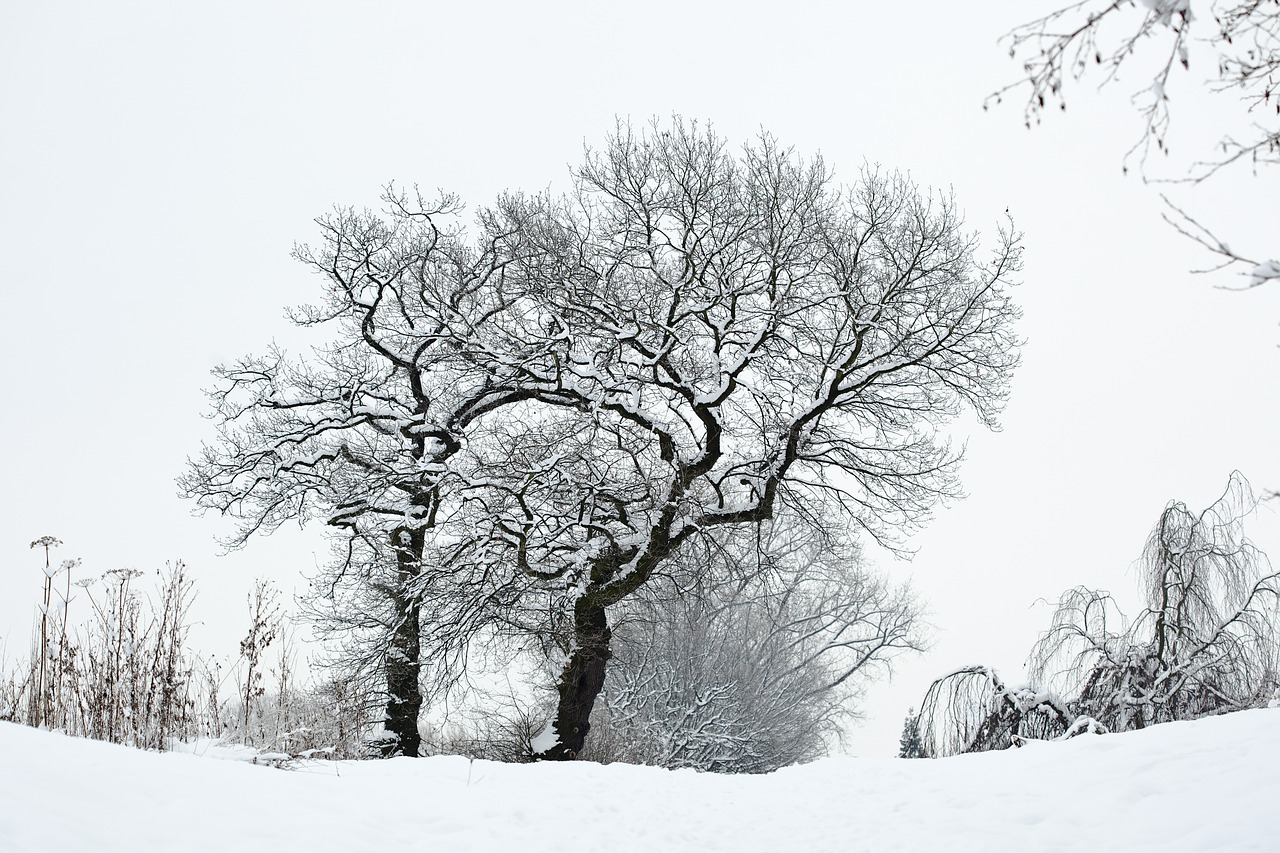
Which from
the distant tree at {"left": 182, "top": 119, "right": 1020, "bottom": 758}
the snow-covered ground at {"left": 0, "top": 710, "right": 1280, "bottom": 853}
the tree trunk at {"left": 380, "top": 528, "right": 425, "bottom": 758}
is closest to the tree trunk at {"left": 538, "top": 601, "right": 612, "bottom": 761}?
the distant tree at {"left": 182, "top": 119, "right": 1020, "bottom": 758}

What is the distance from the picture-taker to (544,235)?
13469 mm

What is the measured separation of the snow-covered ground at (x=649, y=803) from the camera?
3580 mm

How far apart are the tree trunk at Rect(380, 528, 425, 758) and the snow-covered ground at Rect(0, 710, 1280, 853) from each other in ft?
18.0

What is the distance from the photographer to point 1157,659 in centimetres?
834

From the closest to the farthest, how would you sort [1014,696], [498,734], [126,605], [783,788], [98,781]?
1. [98,781]
2. [126,605]
3. [783,788]
4. [1014,696]
5. [498,734]

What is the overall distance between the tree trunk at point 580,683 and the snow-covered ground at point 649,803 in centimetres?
477

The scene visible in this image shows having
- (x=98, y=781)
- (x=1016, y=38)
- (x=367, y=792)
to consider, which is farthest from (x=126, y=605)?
(x=1016, y=38)

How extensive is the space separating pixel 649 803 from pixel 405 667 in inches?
278

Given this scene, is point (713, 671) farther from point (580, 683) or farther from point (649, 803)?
point (649, 803)

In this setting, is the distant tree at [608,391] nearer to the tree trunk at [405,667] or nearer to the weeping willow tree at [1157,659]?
the tree trunk at [405,667]

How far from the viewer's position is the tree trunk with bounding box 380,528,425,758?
41.2ft

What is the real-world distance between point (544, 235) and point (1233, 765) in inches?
433

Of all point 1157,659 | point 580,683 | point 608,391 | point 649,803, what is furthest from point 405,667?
point 1157,659

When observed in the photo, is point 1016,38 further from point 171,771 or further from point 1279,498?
point 171,771
